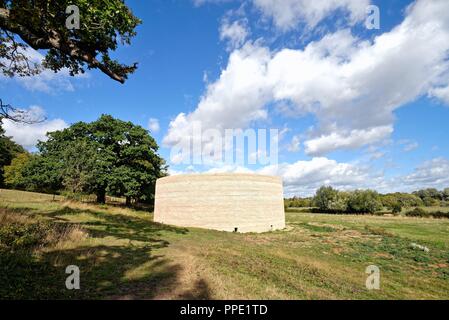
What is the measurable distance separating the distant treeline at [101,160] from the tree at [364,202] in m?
60.4

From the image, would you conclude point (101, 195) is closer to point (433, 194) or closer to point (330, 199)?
point (330, 199)

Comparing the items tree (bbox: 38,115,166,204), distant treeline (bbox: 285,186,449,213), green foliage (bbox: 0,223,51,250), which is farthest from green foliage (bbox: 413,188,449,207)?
green foliage (bbox: 0,223,51,250)

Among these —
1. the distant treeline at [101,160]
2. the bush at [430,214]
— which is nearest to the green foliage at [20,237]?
the distant treeline at [101,160]

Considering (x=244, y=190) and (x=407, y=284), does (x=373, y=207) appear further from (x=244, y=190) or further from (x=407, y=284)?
(x=407, y=284)

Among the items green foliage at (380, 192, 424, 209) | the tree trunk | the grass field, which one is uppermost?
green foliage at (380, 192, 424, 209)

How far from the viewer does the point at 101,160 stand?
31.4 meters

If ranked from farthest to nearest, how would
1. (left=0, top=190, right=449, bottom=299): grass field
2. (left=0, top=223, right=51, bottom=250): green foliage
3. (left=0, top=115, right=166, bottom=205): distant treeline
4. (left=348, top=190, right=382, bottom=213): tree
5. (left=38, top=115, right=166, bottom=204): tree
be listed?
(left=348, top=190, right=382, bottom=213): tree, (left=38, top=115, right=166, bottom=204): tree, (left=0, top=115, right=166, bottom=205): distant treeline, (left=0, top=223, right=51, bottom=250): green foliage, (left=0, top=190, right=449, bottom=299): grass field

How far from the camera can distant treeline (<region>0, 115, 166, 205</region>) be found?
29.5 m

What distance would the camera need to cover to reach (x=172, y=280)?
6.91 m

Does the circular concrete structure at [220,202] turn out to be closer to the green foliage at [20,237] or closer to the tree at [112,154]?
the tree at [112,154]

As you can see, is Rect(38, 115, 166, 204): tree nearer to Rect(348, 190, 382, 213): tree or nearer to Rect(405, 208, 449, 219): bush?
Rect(405, 208, 449, 219): bush
